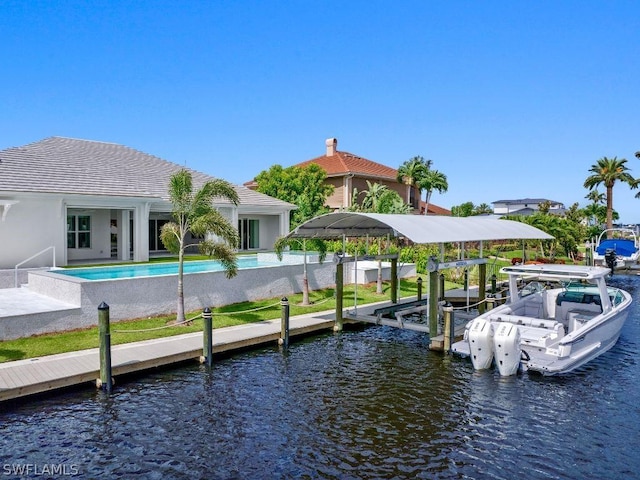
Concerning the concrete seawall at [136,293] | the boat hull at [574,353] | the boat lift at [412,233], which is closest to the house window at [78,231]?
the concrete seawall at [136,293]

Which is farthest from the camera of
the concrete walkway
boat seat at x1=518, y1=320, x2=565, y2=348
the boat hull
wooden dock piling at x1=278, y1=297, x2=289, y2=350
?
wooden dock piling at x1=278, y1=297, x2=289, y2=350

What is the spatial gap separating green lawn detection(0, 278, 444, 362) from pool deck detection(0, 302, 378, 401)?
16.7 inches

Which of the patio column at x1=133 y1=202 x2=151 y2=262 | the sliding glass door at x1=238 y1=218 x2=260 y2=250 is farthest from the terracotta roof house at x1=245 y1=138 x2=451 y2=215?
the patio column at x1=133 y1=202 x2=151 y2=262

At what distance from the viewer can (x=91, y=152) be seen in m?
30.4

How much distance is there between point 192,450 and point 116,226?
70.5 ft

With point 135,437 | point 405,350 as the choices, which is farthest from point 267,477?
point 405,350

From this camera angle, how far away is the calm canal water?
8.21 m

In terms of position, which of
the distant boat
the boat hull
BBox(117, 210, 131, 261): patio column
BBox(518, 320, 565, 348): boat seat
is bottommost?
the boat hull

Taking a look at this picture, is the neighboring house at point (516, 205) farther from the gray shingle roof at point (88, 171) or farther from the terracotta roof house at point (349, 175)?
the gray shingle roof at point (88, 171)

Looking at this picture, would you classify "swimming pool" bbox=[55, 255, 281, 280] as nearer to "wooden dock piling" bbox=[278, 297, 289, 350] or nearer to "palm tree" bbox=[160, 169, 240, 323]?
"palm tree" bbox=[160, 169, 240, 323]

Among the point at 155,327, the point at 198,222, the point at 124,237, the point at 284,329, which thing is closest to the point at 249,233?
the point at 124,237

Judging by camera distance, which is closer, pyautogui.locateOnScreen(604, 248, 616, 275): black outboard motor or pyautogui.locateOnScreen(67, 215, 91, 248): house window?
pyautogui.locateOnScreen(67, 215, 91, 248): house window

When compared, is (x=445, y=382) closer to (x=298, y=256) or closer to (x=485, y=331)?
(x=485, y=331)

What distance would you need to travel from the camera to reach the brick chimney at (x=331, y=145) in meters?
51.6
